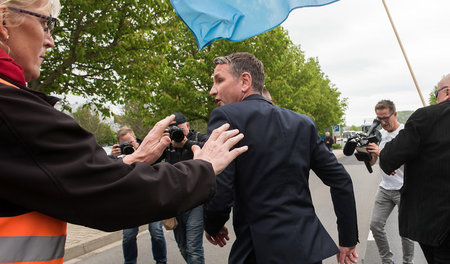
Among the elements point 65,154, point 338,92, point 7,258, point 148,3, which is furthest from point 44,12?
point 338,92

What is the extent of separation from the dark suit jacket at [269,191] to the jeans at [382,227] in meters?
2.59

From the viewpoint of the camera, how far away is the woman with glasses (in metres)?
0.96

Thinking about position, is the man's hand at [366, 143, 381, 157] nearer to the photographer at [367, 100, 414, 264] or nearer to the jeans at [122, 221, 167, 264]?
the photographer at [367, 100, 414, 264]

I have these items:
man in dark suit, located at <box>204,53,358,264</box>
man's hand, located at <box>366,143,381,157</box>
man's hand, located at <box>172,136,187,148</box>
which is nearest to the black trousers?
man in dark suit, located at <box>204,53,358,264</box>

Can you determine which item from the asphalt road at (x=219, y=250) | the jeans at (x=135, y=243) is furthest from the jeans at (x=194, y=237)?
the asphalt road at (x=219, y=250)

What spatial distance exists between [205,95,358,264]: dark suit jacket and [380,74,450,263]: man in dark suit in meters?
0.98

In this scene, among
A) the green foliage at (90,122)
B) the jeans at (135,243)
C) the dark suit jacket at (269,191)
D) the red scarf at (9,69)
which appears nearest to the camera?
the red scarf at (9,69)

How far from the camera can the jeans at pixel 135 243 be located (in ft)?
15.0

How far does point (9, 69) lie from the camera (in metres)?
1.07

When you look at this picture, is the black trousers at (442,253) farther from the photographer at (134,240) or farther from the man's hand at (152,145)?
the photographer at (134,240)

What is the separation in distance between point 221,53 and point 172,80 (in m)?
2.88

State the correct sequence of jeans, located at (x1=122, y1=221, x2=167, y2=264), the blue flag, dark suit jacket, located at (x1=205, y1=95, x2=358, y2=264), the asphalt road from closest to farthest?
dark suit jacket, located at (x1=205, y1=95, x2=358, y2=264)
the blue flag
jeans, located at (x1=122, y1=221, x2=167, y2=264)
the asphalt road

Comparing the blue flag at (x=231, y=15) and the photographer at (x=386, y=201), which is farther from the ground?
the blue flag at (x=231, y=15)

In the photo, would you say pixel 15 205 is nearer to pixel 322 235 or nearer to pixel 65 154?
pixel 65 154
